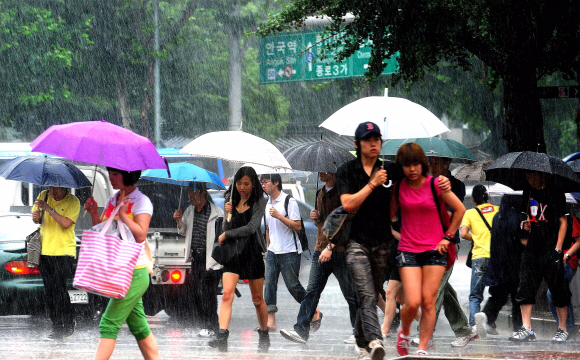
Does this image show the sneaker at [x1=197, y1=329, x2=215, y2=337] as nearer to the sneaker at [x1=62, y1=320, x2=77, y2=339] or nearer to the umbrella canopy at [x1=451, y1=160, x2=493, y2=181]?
the sneaker at [x1=62, y1=320, x2=77, y2=339]

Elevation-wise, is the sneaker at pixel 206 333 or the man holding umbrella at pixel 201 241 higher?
the man holding umbrella at pixel 201 241

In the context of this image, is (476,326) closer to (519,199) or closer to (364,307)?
(519,199)

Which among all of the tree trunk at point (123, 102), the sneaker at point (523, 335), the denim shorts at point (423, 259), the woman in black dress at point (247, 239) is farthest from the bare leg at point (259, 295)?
the tree trunk at point (123, 102)

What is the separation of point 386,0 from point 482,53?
57.5 inches

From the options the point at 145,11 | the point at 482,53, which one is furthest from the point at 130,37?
the point at 482,53

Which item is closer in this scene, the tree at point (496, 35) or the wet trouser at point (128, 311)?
the wet trouser at point (128, 311)

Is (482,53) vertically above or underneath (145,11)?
underneath

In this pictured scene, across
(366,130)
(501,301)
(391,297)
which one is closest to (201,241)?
(391,297)

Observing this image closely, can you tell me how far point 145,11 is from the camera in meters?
25.6

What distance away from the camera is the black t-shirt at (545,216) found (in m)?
8.67

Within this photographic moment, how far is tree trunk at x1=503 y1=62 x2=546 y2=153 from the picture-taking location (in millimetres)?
10828

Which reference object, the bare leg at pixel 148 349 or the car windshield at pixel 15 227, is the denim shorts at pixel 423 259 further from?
the car windshield at pixel 15 227

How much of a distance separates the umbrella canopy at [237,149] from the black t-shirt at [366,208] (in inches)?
72.8

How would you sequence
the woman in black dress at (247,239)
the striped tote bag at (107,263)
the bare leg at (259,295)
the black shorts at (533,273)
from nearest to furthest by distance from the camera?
1. the striped tote bag at (107,263)
2. the woman in black dress at (247,239)
3. the bare leg at (259,295)
4. the black shorts at (533,273)
